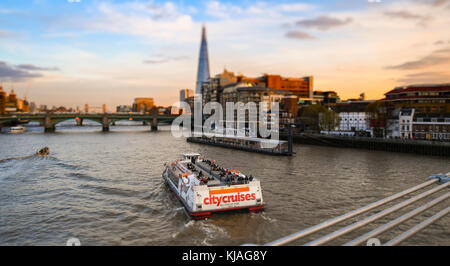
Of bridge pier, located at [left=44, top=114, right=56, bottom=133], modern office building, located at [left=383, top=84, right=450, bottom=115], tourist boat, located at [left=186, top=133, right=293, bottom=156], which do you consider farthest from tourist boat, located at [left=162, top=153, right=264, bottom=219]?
bridge pier, located at [left=44, top=114, right=56, bottom=133]

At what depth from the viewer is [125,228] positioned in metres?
18.7

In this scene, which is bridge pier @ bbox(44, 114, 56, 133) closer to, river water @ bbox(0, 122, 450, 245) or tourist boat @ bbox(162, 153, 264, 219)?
river water @ bbox(0, 122, 450, 245)

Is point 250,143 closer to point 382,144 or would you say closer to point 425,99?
point 382,144

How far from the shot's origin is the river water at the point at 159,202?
57.2 ft

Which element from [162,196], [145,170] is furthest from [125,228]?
[145,170]

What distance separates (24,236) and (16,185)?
14.5 m

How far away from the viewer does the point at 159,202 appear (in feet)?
78.9

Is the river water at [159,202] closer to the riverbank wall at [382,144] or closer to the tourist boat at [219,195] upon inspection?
the tourist boat at [219,195]

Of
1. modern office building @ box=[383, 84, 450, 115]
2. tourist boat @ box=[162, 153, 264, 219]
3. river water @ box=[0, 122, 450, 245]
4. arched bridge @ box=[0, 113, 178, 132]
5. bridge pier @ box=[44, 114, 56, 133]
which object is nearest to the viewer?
river water @ box=[0, 122, 450, 245]

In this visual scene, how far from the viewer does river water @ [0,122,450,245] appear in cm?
1744

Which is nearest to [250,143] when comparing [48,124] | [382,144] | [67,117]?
[382,144]

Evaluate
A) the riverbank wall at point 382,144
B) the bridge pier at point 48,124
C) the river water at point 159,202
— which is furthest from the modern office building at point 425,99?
the bridge pier at point 48,124

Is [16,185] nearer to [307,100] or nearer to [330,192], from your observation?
[330,192]

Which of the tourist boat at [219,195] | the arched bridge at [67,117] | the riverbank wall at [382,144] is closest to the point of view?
the tourist boat at [219,195]
